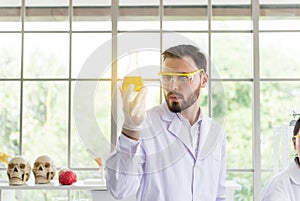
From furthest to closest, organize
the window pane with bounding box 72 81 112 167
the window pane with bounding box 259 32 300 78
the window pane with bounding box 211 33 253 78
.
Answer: the window pane with bounding box 211 33 253 78, the window pane with bounding box 259 32 300 78, the window pane with bounding box 72 81 112 167

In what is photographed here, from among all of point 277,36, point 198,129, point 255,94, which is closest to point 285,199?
point 198,129

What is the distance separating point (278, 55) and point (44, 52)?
3.03 m

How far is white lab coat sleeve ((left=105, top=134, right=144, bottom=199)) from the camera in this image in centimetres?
113

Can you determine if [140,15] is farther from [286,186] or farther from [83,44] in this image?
[286,186]

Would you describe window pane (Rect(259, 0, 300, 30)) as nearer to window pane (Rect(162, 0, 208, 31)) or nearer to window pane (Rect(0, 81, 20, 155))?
window pane (Rect(162, 0, 208, 31))

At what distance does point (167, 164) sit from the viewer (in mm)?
1121

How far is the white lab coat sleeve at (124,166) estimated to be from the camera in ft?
3.70

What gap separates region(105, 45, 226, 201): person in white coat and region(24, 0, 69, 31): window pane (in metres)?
1.75

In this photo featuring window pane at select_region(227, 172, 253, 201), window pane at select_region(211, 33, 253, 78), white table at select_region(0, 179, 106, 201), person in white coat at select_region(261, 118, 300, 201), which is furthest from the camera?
window pane at select_region(211, 33, 253, 78)

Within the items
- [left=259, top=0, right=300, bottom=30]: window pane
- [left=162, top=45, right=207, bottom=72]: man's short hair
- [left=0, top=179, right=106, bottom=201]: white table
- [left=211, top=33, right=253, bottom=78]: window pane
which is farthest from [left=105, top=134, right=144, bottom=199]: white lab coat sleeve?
[left=211, top=33, right=253, bottom=78]: window pane

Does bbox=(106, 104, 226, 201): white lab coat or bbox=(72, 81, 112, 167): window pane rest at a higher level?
bbox=(72, 81, 112, 167): window pane

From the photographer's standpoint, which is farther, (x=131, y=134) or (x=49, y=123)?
(x=49, y=123)

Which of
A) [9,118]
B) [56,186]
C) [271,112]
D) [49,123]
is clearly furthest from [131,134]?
[271,112]

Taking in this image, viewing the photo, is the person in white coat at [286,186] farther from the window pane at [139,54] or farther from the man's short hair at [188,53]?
the window pane at [139,54]
